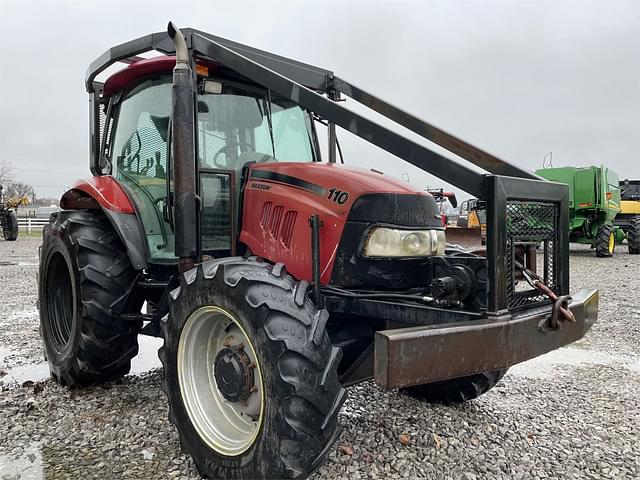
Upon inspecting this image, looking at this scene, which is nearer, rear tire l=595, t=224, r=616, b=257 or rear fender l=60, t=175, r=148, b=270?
rear fender l=60, t=175, r=148, b=270

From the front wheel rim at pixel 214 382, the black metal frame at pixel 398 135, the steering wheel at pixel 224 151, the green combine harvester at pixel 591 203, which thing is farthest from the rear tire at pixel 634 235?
the front wheel rim at pixel 214 382

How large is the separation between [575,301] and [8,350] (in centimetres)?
486

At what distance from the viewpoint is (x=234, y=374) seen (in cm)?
258

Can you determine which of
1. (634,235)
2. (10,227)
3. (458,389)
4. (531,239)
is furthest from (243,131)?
(10,227)

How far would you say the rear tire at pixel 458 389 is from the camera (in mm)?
3365

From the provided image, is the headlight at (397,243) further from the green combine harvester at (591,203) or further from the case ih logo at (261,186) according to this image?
the green combine harvester at (591,203)

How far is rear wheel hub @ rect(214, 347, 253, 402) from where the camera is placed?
2561mm

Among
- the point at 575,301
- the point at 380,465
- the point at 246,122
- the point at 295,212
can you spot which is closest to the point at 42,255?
the point at 246,122

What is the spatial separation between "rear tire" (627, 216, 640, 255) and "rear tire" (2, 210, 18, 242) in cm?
2265

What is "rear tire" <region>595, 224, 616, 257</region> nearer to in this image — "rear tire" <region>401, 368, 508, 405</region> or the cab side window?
"rear tire" <region>401, 368, 508, 405</region>

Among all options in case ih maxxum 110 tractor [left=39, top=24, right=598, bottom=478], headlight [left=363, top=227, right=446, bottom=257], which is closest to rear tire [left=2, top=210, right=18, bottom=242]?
case ih maxxum 110 tractor [left=39, top=24, right=598, bottom=478]

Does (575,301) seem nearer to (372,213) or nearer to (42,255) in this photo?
(372,213)

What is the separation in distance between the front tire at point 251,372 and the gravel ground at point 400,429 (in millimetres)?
310

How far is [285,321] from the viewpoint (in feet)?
7.52
